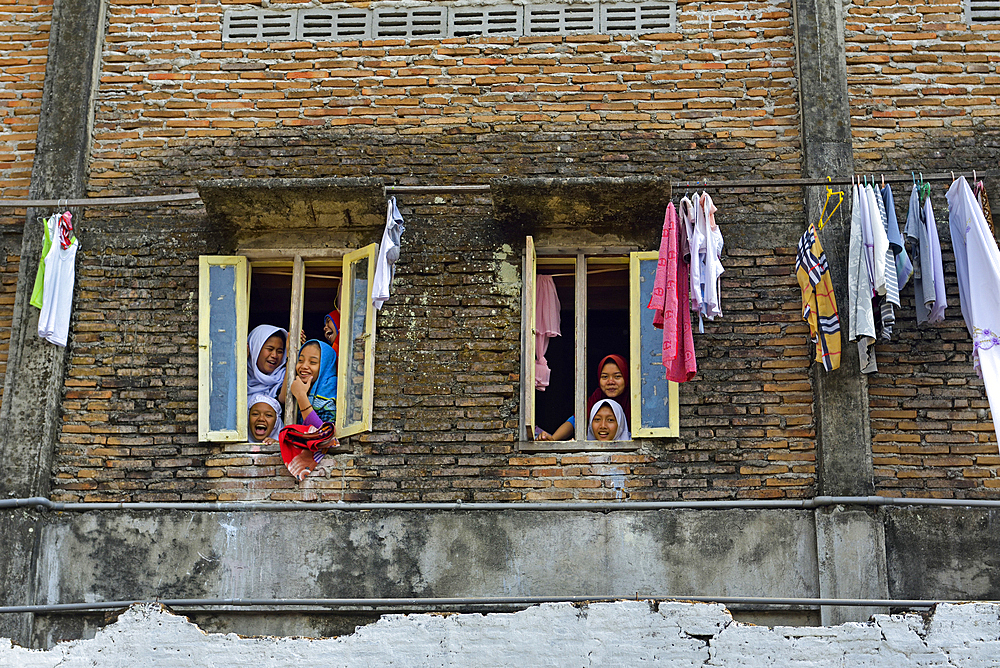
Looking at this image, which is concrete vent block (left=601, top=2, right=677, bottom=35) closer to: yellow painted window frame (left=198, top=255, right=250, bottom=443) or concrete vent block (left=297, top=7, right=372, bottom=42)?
concrete vent block (left=297, top=7, right=372, bottom=42)

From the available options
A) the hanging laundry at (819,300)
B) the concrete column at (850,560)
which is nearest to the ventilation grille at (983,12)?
the hanging laundry at (819,300)

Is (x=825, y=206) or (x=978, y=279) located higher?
(x=825, y=206)

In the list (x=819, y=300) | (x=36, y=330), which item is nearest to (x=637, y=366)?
(x=819, y=300)

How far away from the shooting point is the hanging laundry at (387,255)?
918 centimetres

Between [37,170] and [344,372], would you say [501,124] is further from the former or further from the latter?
[37,170]

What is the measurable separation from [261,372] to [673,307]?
3088 mm

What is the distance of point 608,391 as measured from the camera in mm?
9523

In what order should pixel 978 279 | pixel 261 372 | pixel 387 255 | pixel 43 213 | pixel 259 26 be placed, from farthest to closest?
pixel 259 26 < pixel 43 213 < pixel 261 372 < pixel 387 255 < pixel 978 279

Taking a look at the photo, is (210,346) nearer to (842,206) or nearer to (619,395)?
(619,395)

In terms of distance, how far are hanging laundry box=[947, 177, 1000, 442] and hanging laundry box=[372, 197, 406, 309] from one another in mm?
Answer: 3881

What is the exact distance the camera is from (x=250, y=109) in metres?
10.1

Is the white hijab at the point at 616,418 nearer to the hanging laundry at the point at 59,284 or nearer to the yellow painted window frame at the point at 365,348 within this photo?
the yellow painted window frame at the point at 365,348

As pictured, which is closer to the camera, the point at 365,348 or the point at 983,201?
the point at 983,201

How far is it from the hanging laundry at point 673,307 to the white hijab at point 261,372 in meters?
2.79
